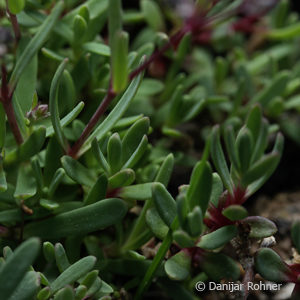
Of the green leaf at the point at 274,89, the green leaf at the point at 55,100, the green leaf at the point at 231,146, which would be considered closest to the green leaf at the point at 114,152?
the green leaf at the point at 55,100

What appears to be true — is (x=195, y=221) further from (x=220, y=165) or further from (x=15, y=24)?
(x=15, y=24)

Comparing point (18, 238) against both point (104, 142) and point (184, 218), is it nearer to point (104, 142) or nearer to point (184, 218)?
point (104, 142)

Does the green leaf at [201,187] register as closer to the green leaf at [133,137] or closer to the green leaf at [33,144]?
the green leaf at [133,137]

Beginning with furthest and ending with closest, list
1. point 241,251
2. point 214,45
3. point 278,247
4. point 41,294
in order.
→ point 214,45 < point 278,247 < point 241,251 < point 41,294

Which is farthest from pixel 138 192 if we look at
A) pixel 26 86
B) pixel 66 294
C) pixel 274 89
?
pixel 274 89

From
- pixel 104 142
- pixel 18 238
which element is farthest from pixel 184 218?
pixel 18 238

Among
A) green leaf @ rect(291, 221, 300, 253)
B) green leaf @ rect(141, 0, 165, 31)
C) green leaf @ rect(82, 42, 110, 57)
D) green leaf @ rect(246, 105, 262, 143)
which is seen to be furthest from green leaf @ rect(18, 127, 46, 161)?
green leaf @ rect(141, 0, 165, 31)
